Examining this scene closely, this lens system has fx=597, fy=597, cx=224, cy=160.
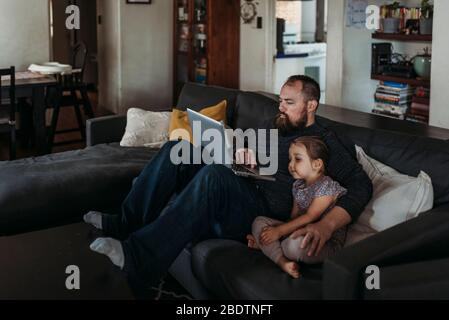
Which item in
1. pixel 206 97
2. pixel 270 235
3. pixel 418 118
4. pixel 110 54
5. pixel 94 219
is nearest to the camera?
pixel 270 235

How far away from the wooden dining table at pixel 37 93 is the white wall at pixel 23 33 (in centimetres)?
63

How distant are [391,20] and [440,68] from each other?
4.30 feet

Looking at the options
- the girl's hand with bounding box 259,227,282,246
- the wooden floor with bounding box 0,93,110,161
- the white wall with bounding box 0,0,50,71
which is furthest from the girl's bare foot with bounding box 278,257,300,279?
the white wall with bounding box 0,0,50,71

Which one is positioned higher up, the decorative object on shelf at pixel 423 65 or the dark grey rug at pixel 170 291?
the decorative object on shelf at pixel 423 65

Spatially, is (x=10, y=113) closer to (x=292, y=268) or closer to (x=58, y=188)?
(x=58, y=188)

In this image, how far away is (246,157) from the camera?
268cm

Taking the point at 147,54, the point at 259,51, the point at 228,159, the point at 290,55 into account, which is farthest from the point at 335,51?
the point at 228,159

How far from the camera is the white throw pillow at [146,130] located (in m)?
3.87

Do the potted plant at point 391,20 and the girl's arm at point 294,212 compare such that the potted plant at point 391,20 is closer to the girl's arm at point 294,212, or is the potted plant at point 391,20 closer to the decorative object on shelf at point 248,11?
the decorative object on shelf at point 248,11

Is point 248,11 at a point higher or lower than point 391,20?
higher

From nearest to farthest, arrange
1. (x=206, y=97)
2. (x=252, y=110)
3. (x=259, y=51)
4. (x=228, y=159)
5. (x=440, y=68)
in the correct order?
(x=228, y=159), (x=252, y=110), (x=206, y=97), (x=440, y=68), (x=259, y=51)

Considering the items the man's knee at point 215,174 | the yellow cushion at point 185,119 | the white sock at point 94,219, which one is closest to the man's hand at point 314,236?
the man's knee at point 215,174

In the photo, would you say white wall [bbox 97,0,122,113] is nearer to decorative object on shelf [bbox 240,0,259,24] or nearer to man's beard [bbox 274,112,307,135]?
decorative object on shelf [bbox 240,0,259,24]
